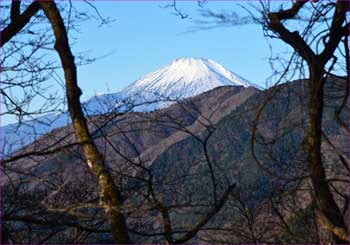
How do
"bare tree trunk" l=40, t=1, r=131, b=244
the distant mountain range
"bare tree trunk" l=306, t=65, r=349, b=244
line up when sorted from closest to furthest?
1. "bare tree trunk" l=306, t=65, r=349, b=244
2. "bare tree trunk" l=40, t=1, r=131, b=244
3. the distant mountain range

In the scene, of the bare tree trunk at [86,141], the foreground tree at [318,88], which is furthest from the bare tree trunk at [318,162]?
the bare tree trunk at [86,141]

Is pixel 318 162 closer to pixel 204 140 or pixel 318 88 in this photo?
pixel 318 88

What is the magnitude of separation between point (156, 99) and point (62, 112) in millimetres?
972

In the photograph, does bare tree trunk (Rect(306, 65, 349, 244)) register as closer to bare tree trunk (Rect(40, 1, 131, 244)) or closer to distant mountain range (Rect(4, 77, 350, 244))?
distant mountain range (Rect(4, 77, 350, 244))

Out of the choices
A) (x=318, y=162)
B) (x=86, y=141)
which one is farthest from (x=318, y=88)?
(x=86, y=141)

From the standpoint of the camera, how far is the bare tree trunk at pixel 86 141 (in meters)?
3.56

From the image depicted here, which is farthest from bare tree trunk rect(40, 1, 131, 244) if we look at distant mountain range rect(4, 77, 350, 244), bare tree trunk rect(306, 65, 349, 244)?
bare tree trunk rect(306, 65, 349, 244)

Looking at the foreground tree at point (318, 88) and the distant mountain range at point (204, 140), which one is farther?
the distant mountain range at point (204, 140)

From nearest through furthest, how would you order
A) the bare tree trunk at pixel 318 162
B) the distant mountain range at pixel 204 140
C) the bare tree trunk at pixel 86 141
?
the bare tree trunk at pixel 318 162, the bare tree trunk at pixel 86 141, the distant mountain range at pixel 204 140

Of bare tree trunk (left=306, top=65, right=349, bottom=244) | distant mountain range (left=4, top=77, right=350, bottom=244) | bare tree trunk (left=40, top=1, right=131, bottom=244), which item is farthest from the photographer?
distant mountain range (left=4, top=77, right=350, bottom=244)

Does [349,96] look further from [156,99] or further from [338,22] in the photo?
[156,99]

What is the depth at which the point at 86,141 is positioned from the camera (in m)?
3.72

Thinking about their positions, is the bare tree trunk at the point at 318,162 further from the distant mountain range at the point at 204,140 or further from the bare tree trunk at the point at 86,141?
the bare tree trunk at the point at 86,141

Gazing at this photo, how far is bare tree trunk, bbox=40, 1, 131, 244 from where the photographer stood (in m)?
3.56
